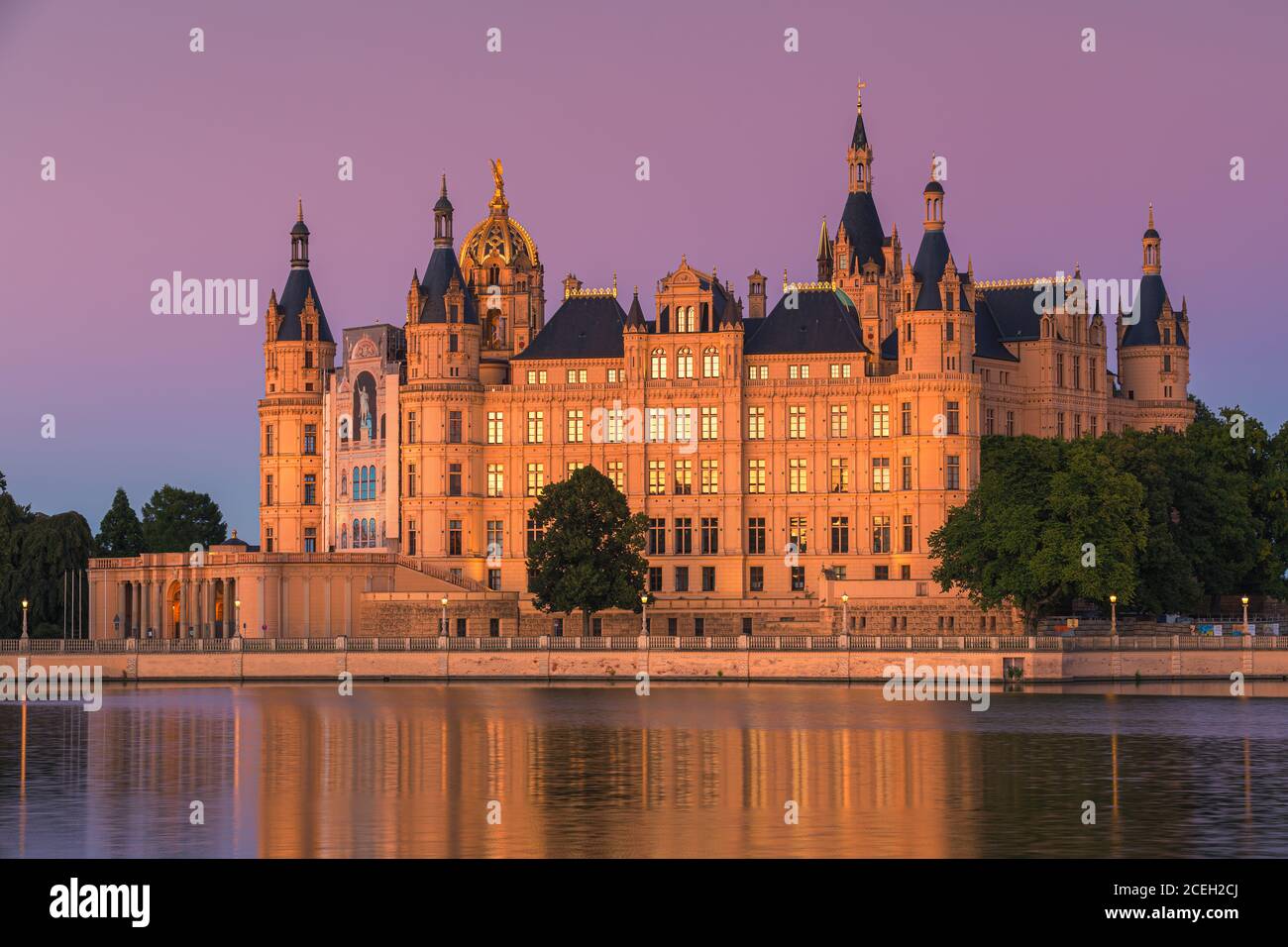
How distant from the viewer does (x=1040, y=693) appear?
95500 millimetres

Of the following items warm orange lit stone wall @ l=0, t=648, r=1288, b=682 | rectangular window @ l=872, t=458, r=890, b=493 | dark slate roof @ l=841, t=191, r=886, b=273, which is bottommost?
warm orange lit stone wall @ l=0, t=648, r=1288, b=682

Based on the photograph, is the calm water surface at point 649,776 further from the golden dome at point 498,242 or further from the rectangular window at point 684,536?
the golden dome at point 498,242

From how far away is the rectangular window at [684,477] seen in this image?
12588cm

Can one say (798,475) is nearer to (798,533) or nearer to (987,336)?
(798,533)

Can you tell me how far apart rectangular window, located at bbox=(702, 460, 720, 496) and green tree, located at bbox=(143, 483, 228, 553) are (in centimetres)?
4025

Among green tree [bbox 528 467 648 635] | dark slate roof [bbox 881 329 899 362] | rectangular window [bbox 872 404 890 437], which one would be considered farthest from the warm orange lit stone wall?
dark slate roof [bbox 881 329 899 362]

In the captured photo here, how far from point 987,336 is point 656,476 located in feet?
63.1

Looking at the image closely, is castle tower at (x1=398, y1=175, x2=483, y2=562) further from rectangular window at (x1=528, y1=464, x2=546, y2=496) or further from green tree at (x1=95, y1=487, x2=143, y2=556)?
green tree at (x1=95, y1=487, x2=143, y2=556)

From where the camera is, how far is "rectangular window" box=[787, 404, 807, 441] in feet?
410

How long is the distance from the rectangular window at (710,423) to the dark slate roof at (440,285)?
46.4 feet

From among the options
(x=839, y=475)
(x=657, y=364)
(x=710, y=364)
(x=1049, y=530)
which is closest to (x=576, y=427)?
(x=657, y=364)

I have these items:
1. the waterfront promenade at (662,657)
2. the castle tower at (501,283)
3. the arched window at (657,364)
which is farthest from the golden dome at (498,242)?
the waterfront promenade at (662,657)

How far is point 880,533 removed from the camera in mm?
122688
